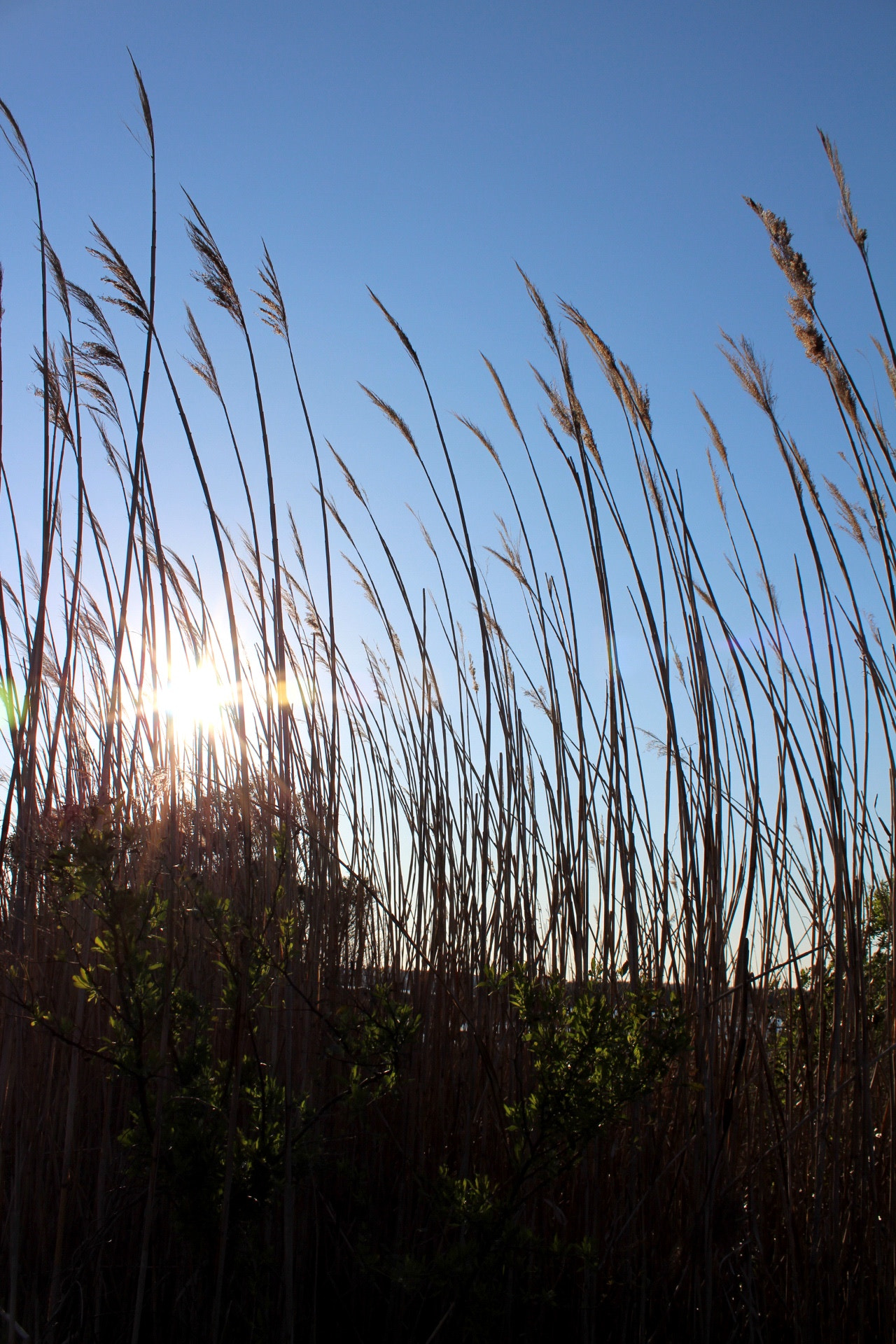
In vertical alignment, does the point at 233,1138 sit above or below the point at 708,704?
below

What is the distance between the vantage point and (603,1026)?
3.82 ft

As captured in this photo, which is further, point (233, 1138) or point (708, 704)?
point (708, 704)

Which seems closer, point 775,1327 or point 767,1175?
point 775,1327

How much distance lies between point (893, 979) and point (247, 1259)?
1.11 metres

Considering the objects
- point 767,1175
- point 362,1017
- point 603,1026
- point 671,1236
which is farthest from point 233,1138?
point 767,1175

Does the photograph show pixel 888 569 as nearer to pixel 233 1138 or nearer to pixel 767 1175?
pixel 767 1175

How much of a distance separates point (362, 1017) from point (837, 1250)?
31.2 inches

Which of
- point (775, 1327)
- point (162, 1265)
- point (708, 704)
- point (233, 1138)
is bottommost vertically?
point (775, 1327)

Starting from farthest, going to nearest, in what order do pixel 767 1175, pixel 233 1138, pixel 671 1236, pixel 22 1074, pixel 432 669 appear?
pixel 432 669 → pixel 767 1175 → pixel 671 1236 → pixel 22 1074 → pixel 233 1138

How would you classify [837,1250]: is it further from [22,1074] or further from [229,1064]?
[22,1074]

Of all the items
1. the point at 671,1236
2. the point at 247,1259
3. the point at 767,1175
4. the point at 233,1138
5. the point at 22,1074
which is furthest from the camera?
the point at 767,1175

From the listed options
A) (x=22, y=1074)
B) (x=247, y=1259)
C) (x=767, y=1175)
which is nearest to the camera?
(x=247, y=1259)

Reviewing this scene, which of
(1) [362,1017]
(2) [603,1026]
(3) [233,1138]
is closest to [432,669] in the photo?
(1) [362,1017]

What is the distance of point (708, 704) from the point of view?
149 cm
